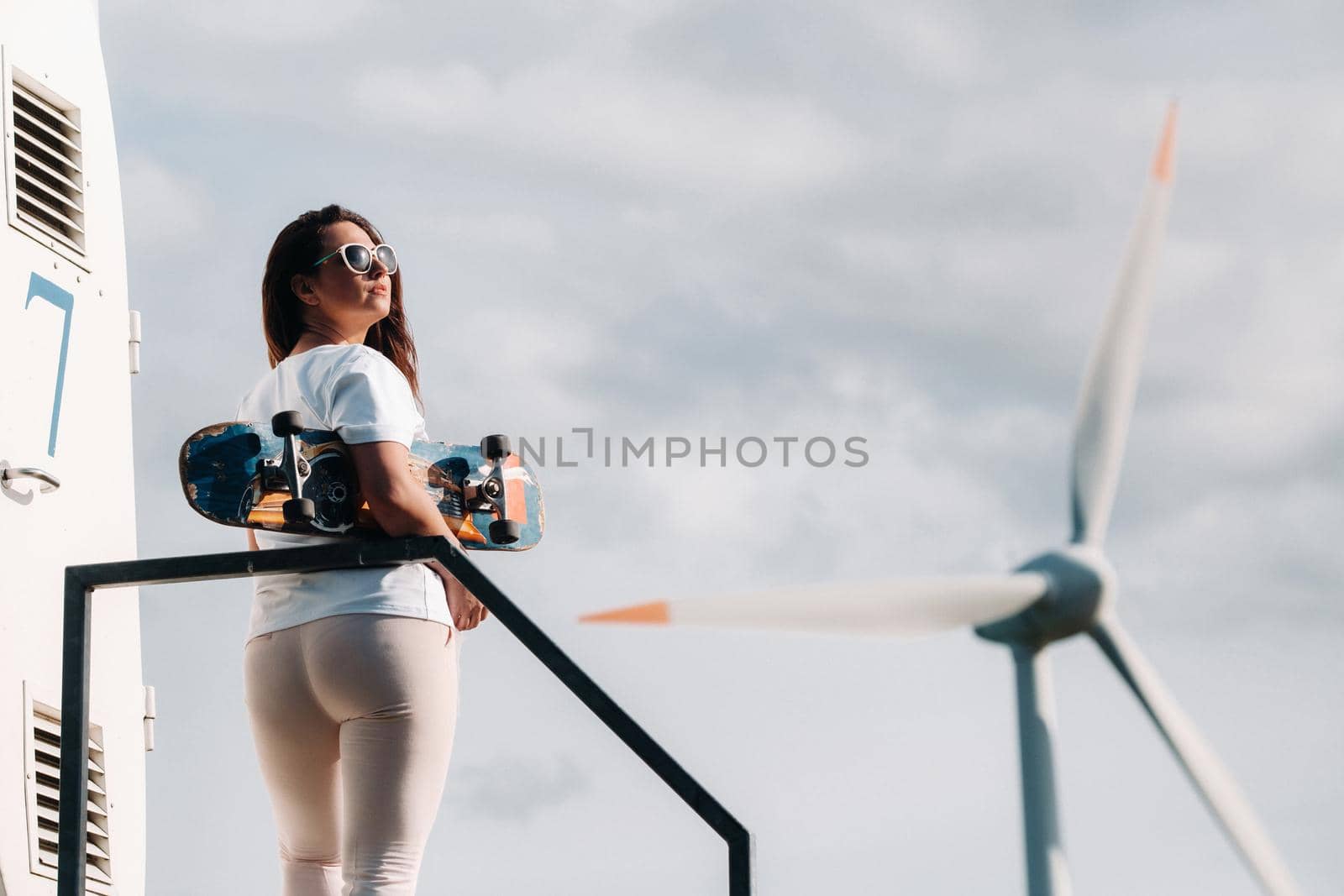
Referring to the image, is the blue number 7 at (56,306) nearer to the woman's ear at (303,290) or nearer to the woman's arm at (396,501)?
the woman's ear at (303,290)

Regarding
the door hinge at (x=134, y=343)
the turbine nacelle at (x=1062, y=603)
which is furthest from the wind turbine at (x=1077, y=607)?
the door hinge at (x=134, y=343)

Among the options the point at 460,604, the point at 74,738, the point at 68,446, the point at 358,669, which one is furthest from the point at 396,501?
the point at 68,446

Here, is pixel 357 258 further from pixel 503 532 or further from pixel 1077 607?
pixel 1077 607

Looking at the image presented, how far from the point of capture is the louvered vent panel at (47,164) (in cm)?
805

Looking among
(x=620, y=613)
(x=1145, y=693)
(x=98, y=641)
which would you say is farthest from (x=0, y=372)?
(x=1145, y=693)

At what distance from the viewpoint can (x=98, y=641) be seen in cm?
793

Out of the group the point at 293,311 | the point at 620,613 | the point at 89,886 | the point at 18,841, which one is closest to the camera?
the point at 293,311

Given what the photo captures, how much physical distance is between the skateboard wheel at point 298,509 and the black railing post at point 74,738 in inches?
30.5

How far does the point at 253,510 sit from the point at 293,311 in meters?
0.84

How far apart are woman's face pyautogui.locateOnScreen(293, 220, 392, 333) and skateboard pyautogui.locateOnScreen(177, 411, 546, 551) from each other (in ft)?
1.64

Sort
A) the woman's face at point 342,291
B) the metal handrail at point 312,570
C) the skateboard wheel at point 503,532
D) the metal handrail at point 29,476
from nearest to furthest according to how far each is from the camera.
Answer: the metal handrail at point 312,570 < the woman's face at point 342,291 < the skateboard wheel at point 503,532 < the metal handrail at point 29,476

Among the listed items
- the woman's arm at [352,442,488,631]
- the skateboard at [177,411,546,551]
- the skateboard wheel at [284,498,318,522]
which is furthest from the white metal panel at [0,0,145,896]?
the woman's arm at [352,442,488,631]

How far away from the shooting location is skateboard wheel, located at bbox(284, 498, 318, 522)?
212 inches

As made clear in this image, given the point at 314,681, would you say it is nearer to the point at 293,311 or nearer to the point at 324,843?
the point at 324,843
